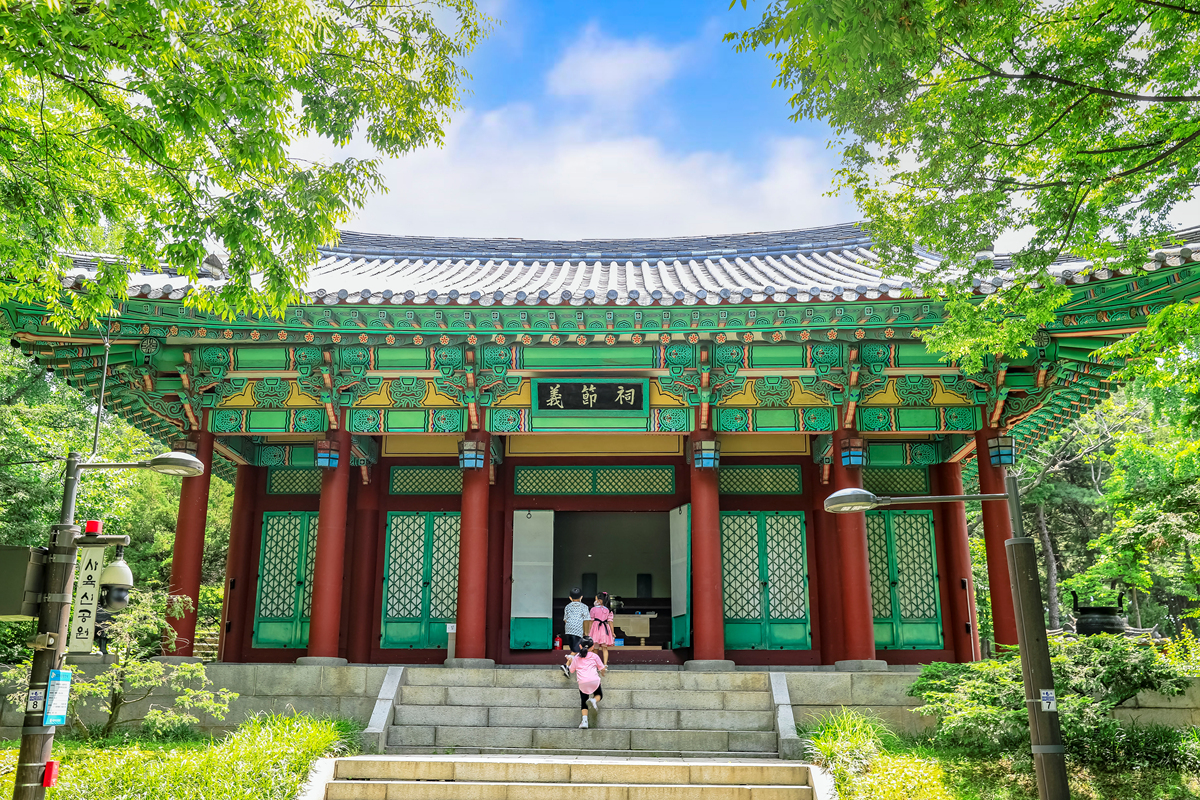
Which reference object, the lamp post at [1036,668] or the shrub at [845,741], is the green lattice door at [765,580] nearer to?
the shrub at [845,741]

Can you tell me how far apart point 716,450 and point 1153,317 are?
6.45 metres

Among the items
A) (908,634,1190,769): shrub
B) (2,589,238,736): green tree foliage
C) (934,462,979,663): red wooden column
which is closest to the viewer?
(908,634,1190,769): shrub

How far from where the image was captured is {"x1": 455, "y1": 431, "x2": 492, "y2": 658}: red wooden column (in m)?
12.3

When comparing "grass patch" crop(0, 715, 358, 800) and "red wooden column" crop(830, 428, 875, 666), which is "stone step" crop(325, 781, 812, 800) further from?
"red wooden column" crop(830, 428, 875, 666)

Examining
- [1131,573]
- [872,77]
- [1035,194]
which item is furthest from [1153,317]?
[1131,573]

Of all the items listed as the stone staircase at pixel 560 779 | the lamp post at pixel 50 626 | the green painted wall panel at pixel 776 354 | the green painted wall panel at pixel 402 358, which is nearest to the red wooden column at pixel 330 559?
the green painted wall panel at pixel 402 358

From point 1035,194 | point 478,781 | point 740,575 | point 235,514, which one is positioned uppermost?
point 1035,194

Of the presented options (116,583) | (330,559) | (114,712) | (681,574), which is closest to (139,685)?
(114,712)

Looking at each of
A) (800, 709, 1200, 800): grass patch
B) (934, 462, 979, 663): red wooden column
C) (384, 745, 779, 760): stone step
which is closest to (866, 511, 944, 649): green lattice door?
(934, 462, 979, 663): red wooden column

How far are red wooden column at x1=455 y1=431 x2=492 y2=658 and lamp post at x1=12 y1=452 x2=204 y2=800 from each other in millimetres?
5732

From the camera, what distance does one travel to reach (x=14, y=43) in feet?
18.9

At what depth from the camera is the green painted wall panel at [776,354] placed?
12.6 meters

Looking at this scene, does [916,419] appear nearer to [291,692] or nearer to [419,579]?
[419,579]

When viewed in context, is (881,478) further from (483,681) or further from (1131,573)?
(483,681)
